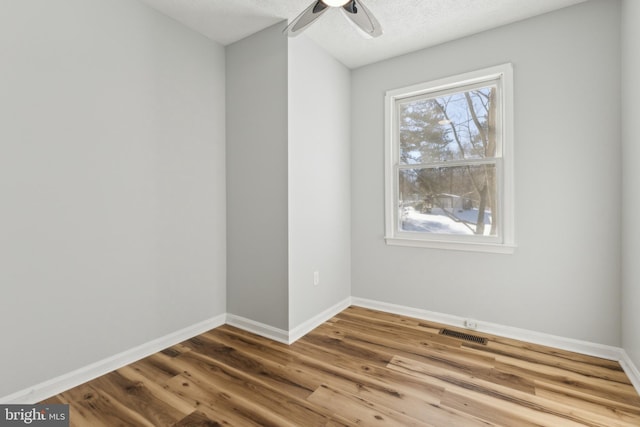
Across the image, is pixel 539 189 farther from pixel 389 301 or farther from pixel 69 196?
pixel 69 196

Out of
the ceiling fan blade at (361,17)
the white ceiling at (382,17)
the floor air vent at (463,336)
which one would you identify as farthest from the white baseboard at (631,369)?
the ceiling fan blade at (361,17)

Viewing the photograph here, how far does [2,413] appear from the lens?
1.62m

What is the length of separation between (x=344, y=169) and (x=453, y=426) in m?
2.41

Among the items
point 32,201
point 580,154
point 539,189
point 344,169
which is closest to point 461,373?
point 539,189

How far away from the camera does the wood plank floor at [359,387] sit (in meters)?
1.64

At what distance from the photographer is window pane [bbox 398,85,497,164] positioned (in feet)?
9.00

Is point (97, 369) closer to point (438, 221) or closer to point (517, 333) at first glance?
point (438, 221)

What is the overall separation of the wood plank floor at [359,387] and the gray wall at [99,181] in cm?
35

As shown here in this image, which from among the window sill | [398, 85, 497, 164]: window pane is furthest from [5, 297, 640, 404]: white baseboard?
[398, 85, 497, 164]: window pane

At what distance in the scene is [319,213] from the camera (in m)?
2.93

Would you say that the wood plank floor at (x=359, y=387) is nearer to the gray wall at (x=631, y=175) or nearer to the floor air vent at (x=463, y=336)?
the floor air vent at (x=463, y=336)

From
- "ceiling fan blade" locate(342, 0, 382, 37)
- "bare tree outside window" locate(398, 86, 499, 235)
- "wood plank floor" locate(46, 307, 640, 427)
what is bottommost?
"wood plank floor" locate(46, 307, 640, 427)

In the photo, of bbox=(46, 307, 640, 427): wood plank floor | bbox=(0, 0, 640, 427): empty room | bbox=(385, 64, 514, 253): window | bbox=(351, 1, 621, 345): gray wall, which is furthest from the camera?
bbox=(385, 64, 514, 253): window

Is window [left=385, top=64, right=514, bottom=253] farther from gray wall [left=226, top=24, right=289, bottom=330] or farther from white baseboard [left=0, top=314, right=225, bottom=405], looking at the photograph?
white baseboard [left=0, top=314, right=225, bottom=405]
